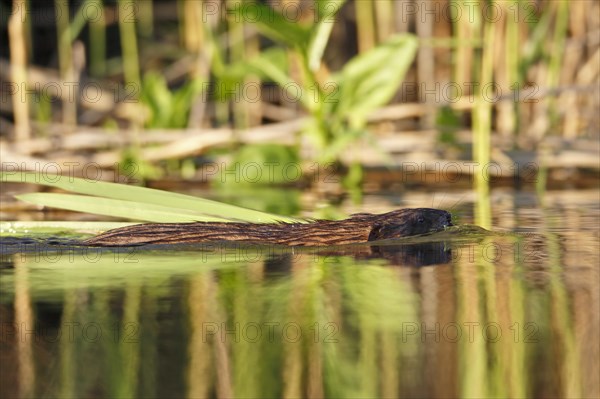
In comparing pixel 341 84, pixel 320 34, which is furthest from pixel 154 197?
pixel 341 84

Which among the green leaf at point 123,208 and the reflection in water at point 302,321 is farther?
the green leaf at point 123,208

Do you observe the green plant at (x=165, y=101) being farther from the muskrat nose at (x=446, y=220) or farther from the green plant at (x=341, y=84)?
the muskrat nose at (x=446, y=220)

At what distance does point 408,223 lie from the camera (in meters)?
2.19

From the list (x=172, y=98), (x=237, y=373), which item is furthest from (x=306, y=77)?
(x=237, y=373)

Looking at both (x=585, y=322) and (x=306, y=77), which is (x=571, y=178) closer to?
(x=306, y=77)

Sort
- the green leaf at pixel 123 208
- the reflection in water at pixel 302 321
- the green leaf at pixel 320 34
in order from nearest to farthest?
the reflection in water at pixel 302 321 → the green leaf at pixel 123 208 → the green leaf at pixel 320 34

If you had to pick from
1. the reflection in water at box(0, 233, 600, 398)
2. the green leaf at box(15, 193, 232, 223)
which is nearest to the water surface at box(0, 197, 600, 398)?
the reflection in water at box(0, 233, 600, 398)

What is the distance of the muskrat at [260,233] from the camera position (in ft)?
6.88

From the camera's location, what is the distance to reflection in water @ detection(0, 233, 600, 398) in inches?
45.6

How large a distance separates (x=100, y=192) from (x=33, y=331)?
887 millimetres

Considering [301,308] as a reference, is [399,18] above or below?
above

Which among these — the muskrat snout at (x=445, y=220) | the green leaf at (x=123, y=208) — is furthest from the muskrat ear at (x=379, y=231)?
the green leaf at (x=123, y=208)

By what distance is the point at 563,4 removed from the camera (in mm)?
3816

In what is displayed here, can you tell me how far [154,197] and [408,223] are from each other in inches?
21.5
